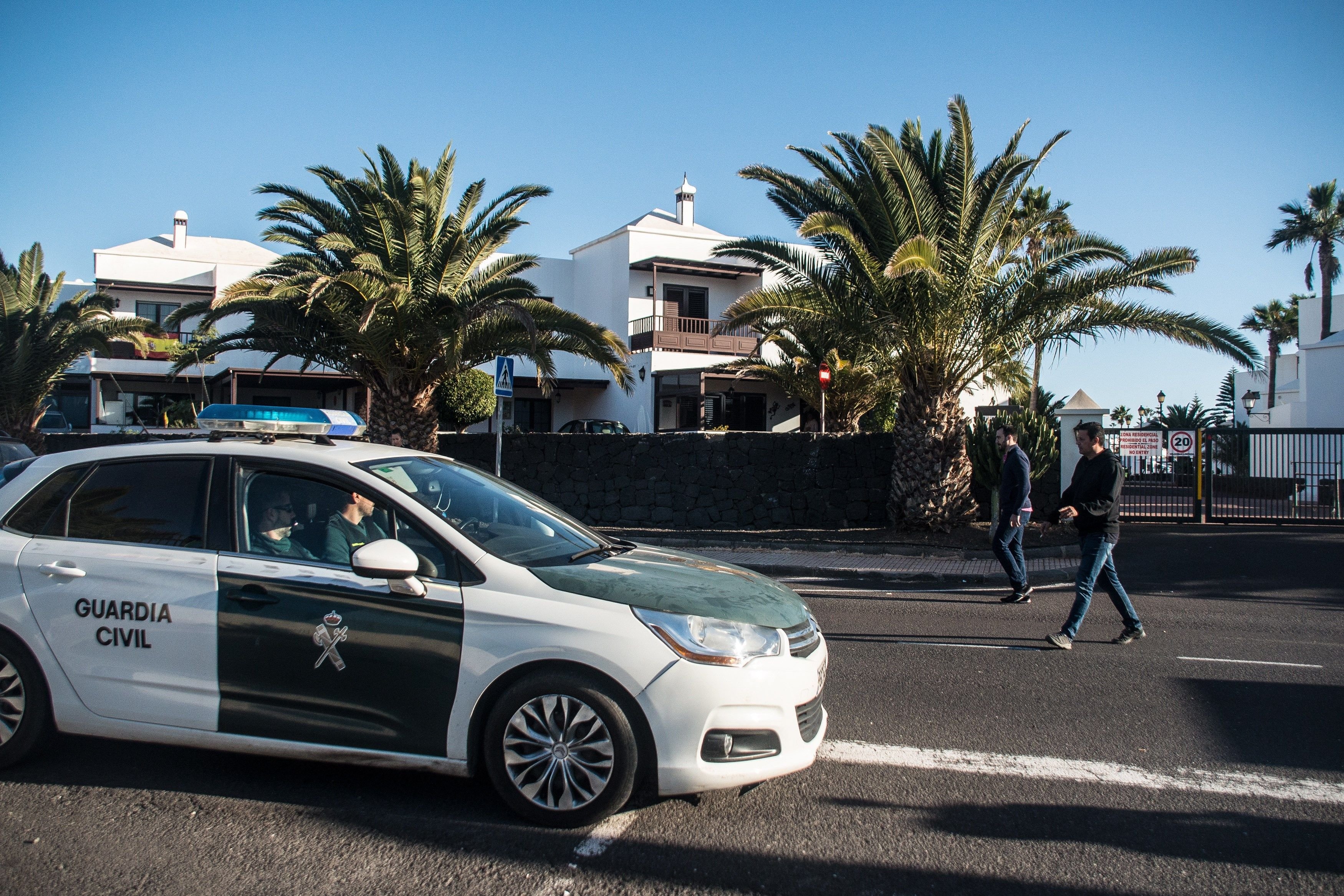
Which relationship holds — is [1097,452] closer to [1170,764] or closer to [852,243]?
[1170,764]

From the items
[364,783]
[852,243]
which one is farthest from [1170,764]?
[852,243]

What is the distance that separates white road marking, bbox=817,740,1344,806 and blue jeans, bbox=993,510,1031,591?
15.8ft

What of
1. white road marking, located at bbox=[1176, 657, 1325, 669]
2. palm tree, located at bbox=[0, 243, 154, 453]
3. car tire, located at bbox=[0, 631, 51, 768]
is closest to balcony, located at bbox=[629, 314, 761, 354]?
palm tree, located at bbox=[0, 243, 154, 453]

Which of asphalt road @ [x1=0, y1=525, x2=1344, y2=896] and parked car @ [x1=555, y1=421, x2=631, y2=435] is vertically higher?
parked car @ [x1=555, y1=421, x2=631, y2=435]

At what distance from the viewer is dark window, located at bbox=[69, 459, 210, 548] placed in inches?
169

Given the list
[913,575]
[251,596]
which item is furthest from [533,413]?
[251,596]

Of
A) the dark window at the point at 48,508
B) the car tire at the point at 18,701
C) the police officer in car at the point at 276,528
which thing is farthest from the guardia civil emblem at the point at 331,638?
the dark window at the point at 48,508

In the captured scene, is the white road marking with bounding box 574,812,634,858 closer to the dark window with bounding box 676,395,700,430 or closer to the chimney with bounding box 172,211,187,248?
the dark window with bounding box 676,395,700,430

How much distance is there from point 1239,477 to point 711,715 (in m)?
15.1

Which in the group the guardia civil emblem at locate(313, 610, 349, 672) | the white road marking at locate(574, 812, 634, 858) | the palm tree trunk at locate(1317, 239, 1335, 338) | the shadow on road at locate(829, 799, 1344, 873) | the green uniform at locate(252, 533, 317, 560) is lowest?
the white road marking at locate(574, 812, 634, 858)

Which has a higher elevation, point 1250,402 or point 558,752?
point 1250,402

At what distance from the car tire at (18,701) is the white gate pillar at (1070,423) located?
13999mm

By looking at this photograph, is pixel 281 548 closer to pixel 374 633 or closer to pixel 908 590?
pixel 374 633

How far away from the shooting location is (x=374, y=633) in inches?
153
